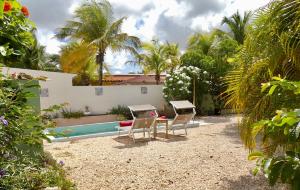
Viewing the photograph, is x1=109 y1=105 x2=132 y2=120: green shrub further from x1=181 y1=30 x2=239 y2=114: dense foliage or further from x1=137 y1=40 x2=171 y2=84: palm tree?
x1=137 y1=40 x2=171 y2=84: palm tree

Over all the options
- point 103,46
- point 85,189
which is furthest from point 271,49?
point 103,46

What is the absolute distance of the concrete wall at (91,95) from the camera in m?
16.8

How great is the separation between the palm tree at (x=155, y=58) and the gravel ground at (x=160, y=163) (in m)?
14.3

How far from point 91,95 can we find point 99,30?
574cm

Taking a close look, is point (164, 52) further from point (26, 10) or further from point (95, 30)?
point (26, 10)

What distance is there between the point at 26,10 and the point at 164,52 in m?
23.2

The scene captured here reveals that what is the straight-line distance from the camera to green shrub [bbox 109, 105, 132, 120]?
17447 mm

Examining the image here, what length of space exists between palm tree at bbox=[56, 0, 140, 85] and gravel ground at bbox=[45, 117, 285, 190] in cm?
1138

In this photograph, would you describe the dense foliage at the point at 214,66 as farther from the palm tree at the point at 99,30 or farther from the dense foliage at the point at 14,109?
the dense foliage at the point at 14,109

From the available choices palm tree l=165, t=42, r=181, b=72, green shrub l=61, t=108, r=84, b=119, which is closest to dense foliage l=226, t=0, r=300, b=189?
green shrub l=61, t=108, r=84, b=119

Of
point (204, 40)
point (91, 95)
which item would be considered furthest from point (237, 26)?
point (91, 95)

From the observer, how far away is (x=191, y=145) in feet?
32.3

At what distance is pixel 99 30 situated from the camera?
2198cm

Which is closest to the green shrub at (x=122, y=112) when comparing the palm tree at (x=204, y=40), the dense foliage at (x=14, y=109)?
the palm tree at (x=204, y=40)
